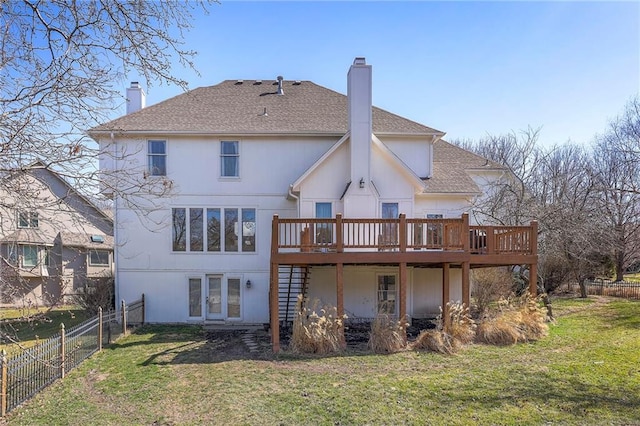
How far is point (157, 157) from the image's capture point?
14.3 m

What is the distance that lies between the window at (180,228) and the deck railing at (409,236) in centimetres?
428

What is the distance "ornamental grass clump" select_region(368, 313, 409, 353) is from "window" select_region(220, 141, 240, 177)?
7740 mm

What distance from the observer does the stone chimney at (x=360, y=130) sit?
502 inches

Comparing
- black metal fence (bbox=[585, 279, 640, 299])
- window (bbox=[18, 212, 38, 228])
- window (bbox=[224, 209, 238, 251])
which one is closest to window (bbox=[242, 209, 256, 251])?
window (bbox=[224, 209, 238, 251])

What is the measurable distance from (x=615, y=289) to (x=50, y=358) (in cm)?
2649

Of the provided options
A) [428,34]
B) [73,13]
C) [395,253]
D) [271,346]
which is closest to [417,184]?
[395,253]

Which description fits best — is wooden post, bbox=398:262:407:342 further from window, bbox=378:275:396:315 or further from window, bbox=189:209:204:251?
window, bbox=189:209:204:251

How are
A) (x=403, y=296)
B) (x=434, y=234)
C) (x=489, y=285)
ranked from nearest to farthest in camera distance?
1. (x=403, y=296)
2. (x=434, y=234)
3. (x=489, y=285)

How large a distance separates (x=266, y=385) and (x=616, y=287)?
23086mm

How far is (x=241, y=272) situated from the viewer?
1438 cm

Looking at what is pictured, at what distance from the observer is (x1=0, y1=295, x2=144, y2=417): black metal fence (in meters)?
6.36

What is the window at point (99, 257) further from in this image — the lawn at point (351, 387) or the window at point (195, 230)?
the lawn at point (351, 387)

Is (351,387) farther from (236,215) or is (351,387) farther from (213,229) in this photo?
(213,229)

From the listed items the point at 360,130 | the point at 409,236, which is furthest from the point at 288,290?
the point at 360,130
